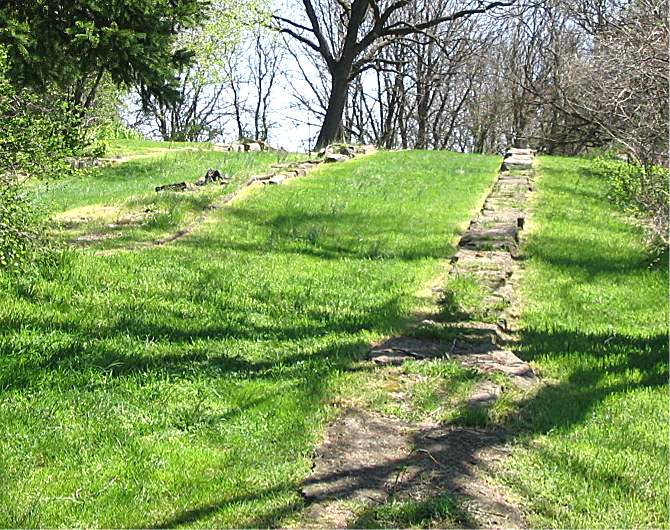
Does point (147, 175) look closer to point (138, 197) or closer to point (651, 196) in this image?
point (138, 197)

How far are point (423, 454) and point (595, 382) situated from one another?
73.6 inches

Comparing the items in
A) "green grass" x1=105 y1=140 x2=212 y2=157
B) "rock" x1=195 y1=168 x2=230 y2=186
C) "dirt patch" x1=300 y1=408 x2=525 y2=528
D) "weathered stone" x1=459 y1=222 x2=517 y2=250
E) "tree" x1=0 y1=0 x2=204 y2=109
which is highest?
"tree" x1=0 y1=0 x2=204 y2=109

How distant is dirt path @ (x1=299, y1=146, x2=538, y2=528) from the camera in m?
3.36

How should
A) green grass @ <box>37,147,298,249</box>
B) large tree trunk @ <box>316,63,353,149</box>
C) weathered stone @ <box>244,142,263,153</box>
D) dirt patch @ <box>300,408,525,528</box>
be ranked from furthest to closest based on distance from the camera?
1. large tree trunk @ <box>316,63,353,149</box>
2. weathered stone @ <box>244,142,263,153</box>
3. green grass @ <box>37,147,298,249</box>
4. dirt patch @ <box>300,408,525,528</box>

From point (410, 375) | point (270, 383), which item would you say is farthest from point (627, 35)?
point (270, 383)

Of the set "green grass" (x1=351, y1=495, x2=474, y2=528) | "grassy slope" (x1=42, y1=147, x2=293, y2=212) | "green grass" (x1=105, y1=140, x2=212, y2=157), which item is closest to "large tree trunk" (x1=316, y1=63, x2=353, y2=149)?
"green grass" (x1=105, y1=140, x2=212, y2=157)

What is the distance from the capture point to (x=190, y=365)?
201 inches

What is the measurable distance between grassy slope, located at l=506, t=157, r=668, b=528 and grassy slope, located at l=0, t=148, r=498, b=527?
1.18 m

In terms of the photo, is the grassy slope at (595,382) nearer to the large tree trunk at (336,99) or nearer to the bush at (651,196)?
the bush at (651,196)

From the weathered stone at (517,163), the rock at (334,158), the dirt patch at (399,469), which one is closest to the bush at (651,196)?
the dirt patch at (399,469)

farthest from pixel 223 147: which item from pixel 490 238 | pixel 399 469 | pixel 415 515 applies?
pixel 415 515

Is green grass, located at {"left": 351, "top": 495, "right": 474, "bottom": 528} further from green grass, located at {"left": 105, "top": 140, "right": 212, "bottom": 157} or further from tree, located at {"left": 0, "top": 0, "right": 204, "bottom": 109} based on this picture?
green grass, located at {"left": 105, "top": 140, "right": 212, "bottom": 157}

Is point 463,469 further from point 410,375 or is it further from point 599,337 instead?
point 599,337

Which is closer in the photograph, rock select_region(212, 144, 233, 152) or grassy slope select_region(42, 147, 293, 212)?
grassy slope select_region(42, 147, 293, 212)
